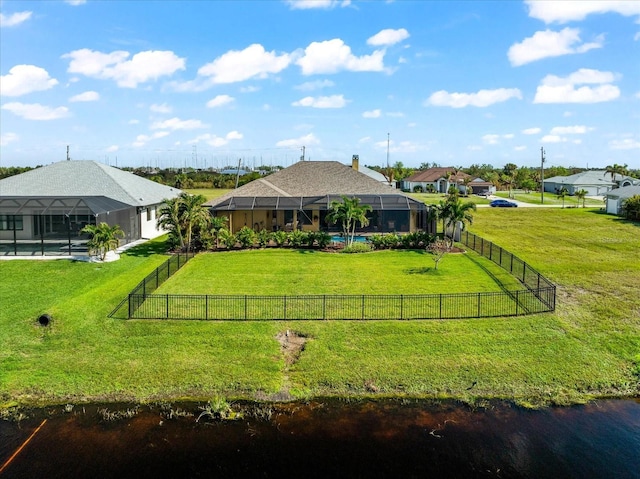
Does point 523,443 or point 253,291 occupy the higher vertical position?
point 253,291

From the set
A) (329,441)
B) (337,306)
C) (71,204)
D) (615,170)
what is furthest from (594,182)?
(329,441)

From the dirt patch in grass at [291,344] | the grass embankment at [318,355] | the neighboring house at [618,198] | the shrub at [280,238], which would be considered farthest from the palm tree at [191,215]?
the neighboring house at [618,198]

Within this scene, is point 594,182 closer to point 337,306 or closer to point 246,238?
point 246,238

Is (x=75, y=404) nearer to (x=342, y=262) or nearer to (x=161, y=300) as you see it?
(x=161, y=300)

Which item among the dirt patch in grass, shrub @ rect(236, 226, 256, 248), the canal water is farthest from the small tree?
the canal water

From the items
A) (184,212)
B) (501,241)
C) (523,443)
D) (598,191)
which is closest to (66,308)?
(184,212)
